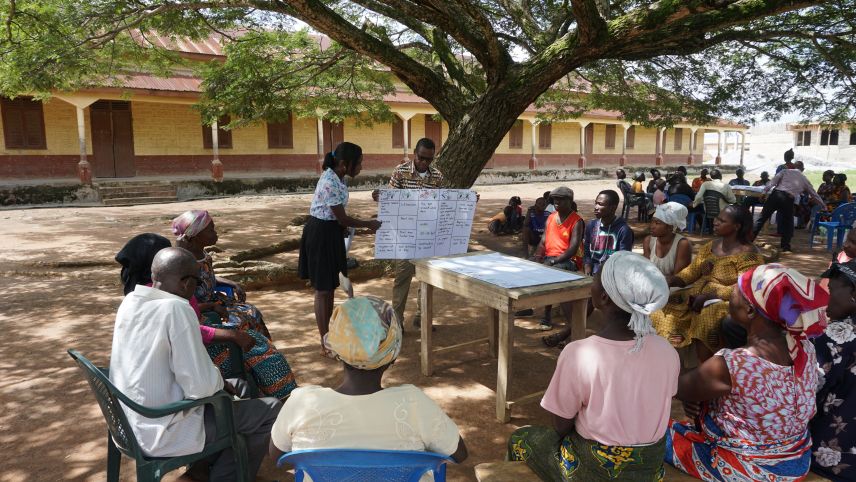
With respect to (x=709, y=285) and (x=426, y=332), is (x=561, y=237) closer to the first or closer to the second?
(x=709, y=285)

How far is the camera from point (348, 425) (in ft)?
5.46

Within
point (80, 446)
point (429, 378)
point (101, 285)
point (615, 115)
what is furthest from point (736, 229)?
point (615, 115)

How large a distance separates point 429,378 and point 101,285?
4.65 meters

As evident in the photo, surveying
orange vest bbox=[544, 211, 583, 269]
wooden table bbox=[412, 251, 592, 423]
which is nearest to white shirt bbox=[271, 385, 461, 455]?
wooden table bbox=[412, 251, 592, 423]

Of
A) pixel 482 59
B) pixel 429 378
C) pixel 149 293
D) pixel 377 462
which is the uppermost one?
pixel 482 59

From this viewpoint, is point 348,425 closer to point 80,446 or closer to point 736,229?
point 80,446

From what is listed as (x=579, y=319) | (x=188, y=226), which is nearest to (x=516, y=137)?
(x=579, y=319)

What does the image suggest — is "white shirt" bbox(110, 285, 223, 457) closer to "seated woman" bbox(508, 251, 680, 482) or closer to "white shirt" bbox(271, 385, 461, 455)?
"white shirt" bbox(271, 385, 461, 455)

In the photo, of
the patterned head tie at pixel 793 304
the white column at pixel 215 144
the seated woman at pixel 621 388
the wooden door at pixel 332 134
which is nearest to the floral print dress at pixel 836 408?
the patterned head tie at pixel 793 304

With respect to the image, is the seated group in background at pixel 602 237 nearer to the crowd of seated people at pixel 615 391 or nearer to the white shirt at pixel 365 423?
the crowd of seated people at pixel 615 391

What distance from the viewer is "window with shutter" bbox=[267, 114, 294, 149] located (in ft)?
68.8

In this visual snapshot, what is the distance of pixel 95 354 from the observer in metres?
4.42

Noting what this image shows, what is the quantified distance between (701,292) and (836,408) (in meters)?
1.82

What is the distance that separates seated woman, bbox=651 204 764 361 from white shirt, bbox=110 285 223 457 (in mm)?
2899
